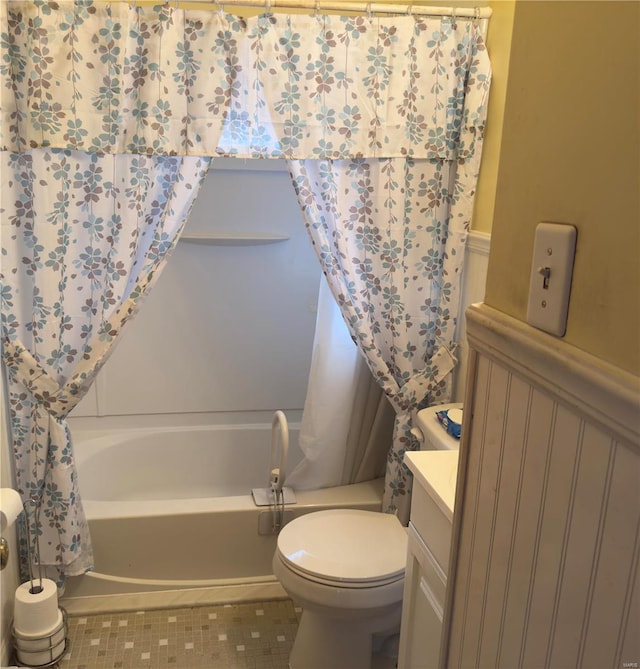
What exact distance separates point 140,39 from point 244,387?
5.56 feet

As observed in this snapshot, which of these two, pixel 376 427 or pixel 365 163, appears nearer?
pixel 365 163

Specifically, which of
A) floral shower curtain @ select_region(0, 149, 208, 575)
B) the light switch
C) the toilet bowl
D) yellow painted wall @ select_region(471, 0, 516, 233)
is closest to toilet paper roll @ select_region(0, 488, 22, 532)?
floral shower curtain @ select_region(0, 149, 208, 575)

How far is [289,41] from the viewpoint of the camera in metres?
2.06

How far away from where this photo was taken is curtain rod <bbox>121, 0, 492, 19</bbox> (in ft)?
6.64

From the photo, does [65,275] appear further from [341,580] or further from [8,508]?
[341,580]

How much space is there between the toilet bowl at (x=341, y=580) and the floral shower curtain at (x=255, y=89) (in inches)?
25.7

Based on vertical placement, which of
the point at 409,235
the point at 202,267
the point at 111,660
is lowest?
the point at 111,660

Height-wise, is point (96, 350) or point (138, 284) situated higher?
point (138, 284)

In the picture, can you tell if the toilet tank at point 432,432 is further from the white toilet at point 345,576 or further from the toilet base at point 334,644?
the toilet base at point 334,644

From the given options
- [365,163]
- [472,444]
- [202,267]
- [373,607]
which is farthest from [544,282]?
[202,267]

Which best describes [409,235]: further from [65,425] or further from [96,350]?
[65,425]

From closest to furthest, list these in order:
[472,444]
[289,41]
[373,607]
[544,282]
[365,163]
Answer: [544,282], [472,444], [373,607], [289,41], [365,163]

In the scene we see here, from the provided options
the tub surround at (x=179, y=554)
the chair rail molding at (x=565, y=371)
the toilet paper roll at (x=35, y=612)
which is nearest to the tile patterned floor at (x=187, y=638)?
the tub surround at (x=179, y=554)

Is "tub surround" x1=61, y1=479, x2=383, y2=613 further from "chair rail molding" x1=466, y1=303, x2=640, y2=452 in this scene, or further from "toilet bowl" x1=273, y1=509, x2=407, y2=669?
"chair rail molding" x1=466, y1=303, x2=640, y2=452
